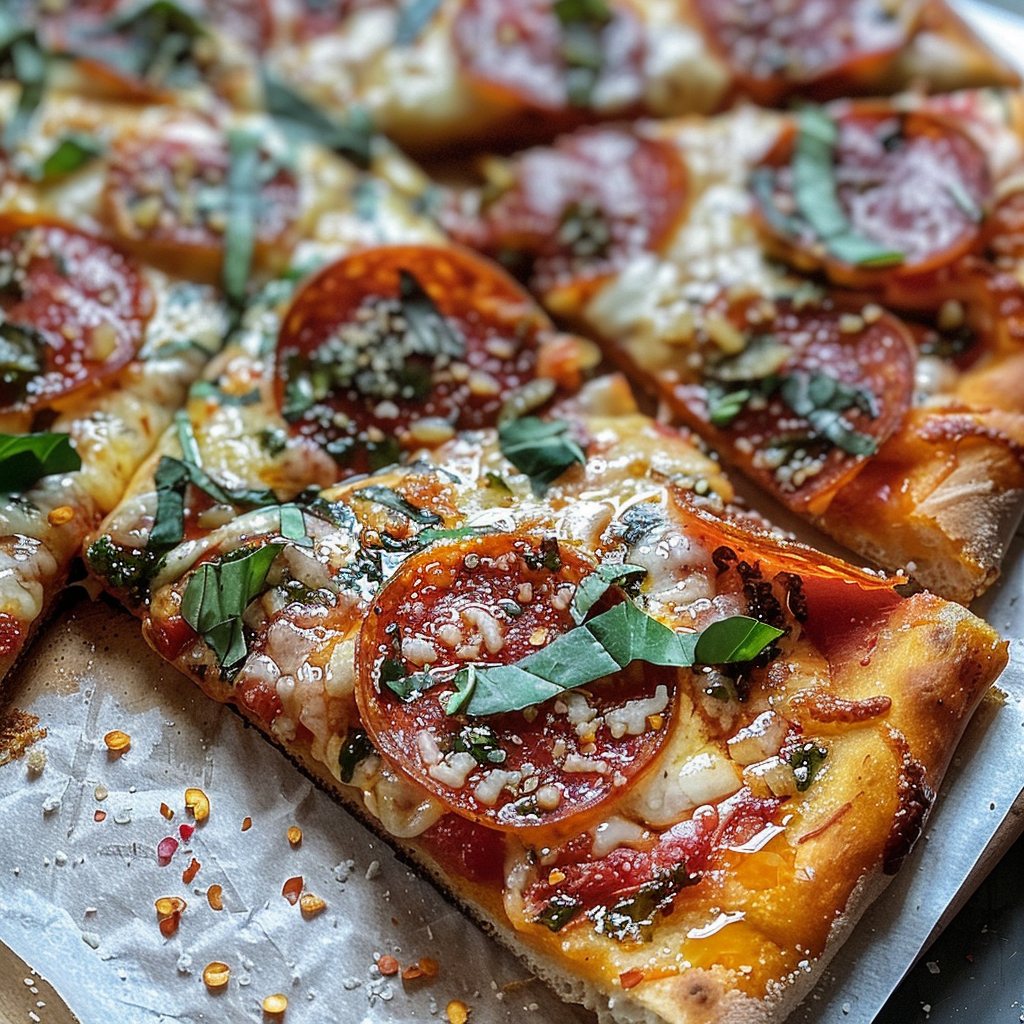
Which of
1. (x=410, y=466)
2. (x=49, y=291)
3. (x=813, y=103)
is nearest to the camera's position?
(x=410, y=466)

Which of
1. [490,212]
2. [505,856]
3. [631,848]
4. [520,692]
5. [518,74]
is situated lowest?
[505,856]

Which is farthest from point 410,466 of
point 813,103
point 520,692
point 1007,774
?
point 813,103

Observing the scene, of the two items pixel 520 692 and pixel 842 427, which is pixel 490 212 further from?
pixel 520 692

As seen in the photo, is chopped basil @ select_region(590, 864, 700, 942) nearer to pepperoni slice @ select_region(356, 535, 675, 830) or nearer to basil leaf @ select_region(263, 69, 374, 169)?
pepperoni slice @ select_region(356, 535, 675, 830)

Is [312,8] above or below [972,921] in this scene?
above

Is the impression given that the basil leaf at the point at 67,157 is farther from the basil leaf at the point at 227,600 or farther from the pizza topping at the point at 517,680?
the pizza topping at the point at 517,680

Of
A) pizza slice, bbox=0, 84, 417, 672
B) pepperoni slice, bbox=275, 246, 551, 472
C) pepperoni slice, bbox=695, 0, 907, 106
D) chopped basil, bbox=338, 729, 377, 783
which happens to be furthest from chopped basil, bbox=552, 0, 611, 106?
chopped basil, bbox=338, 729, 377, 783

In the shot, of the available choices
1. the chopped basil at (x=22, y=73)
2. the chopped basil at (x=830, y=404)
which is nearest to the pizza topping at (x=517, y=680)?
the chopped basil at (x=830, y=404)

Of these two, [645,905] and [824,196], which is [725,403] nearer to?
[824,196]
